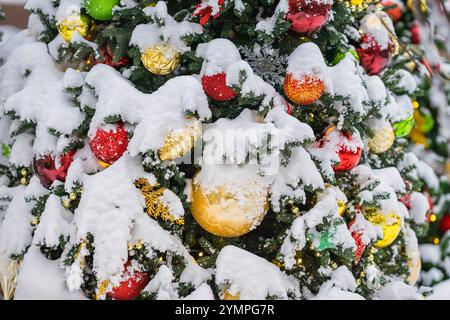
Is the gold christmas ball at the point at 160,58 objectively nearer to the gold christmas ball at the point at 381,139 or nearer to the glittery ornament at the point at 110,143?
the glittery ornament at the point at 110,143

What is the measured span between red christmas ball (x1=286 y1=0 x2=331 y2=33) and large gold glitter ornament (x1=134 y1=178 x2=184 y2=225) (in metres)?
0.79

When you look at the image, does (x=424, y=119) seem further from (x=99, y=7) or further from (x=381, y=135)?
(x=99, y=7)

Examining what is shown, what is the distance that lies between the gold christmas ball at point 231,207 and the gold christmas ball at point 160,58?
1.52 feet

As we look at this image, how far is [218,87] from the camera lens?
5.87 ft

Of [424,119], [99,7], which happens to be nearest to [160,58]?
[99,7]

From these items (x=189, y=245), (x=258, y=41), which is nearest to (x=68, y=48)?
(x=258, y=41)

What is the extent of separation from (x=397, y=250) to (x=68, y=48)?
1.75 m

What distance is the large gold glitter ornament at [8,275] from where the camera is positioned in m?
2.08

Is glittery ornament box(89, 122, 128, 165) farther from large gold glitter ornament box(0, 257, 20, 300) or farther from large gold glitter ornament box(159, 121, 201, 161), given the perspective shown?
large gold glitter ornament box(0, 257, 20, 300)

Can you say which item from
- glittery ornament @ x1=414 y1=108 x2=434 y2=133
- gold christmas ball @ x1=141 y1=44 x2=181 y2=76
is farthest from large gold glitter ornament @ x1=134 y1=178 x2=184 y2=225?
glittery ornament @ x1=414 y1=108 x2=434 y2=133

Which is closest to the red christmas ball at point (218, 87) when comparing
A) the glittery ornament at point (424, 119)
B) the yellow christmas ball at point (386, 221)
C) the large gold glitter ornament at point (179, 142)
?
the large gold glitter ornament at point (179, 142)
